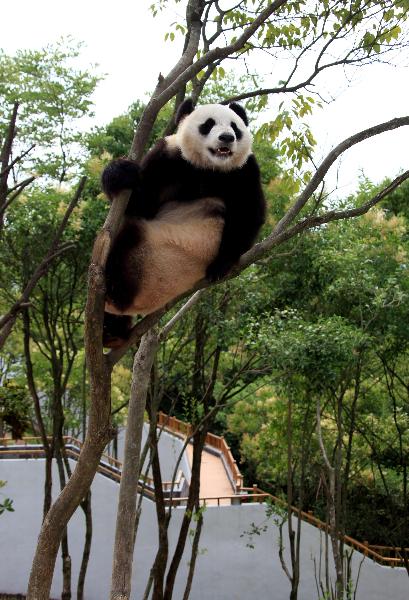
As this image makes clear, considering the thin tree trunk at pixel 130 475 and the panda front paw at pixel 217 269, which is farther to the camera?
the thin tree trunk at pixel 130 475

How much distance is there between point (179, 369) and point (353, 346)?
449 centimetres

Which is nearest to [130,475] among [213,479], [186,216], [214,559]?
[186,216]

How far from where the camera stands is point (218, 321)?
31.4 ft

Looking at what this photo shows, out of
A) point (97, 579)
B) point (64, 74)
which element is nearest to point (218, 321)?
point (64, 74)

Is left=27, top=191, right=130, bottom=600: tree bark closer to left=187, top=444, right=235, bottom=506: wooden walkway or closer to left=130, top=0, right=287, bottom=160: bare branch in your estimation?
left=130, top=0, right=287, bottom=160: bare branch

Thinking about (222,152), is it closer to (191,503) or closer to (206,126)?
(206,126)

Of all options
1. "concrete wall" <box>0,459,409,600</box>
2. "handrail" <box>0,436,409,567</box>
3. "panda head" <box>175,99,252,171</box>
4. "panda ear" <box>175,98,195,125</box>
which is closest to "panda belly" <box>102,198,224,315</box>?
"panda head" <box>175,99,252,171</box>

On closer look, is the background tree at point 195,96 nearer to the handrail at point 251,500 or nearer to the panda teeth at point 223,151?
the panda teeth at point 223,151

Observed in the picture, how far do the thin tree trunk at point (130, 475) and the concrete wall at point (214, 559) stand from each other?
744 cm

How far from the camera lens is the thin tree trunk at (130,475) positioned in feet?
17.9

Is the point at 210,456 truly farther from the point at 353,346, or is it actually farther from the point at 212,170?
the point at 212,170

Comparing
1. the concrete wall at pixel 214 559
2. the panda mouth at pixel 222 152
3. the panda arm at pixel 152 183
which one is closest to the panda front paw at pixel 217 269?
the panda arm at pixel 152 183

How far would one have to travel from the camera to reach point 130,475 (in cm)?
558

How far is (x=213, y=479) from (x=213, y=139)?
1327 cm
